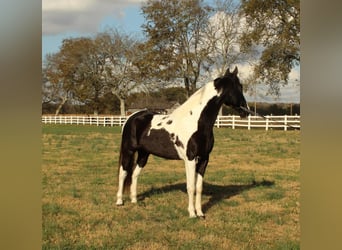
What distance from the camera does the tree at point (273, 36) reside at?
4.76 feet

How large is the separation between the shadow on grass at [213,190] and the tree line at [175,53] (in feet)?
1.75

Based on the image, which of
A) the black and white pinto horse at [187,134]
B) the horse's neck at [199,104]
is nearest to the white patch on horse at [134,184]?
the black and white pinto horse at [187,134]

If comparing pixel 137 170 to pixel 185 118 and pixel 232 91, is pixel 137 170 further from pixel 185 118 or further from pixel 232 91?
pixel 232 91

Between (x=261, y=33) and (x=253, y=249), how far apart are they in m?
0.88

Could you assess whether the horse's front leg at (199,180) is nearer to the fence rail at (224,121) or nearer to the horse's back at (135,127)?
the fence rail at (224,121)

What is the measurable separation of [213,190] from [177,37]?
81 cm

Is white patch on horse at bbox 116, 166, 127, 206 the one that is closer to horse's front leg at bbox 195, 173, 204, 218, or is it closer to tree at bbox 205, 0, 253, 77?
horse's front leg at bbox 195, 173, 204, 218

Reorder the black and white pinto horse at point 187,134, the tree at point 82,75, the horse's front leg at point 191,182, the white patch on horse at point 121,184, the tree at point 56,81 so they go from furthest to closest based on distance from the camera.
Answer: the white patch on horse at point 121,184 → the horse's front leg at point 191,182 → the black and white pinto horse at point 187,134 → the tree at point 82,75 → the tree at point 56,81

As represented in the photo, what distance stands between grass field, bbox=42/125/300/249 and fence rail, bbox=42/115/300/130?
0.03 meters

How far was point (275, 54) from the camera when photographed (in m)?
1.55

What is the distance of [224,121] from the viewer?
1.79 m

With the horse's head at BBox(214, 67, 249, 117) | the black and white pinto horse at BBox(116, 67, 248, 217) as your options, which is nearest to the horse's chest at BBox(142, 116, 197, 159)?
the black and white pinto horse at BBox(116, 67, 248, 217)
